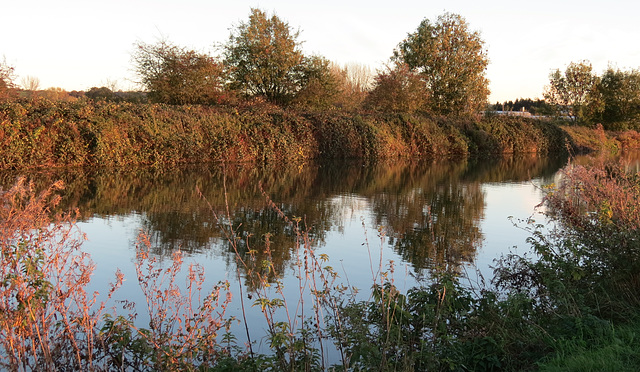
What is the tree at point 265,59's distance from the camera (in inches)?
1465

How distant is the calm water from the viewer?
8.71m

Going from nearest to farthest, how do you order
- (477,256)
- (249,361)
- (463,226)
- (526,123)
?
(249,361) → (477,256) → (463,226) → (526,123)

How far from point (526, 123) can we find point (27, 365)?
4519cm

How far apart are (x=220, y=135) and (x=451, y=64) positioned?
83.9 feet

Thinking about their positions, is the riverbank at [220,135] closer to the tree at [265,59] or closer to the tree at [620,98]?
the tree at [265,59]

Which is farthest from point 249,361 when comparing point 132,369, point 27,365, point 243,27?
point 243,27

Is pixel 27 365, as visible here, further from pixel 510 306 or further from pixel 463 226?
pixel 463 226

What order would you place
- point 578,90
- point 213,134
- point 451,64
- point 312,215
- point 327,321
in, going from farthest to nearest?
1. point 578,90
2. point 451,64
3. point 213,134
4. point 312,215
5. point 327,321

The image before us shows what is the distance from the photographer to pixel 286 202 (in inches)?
595

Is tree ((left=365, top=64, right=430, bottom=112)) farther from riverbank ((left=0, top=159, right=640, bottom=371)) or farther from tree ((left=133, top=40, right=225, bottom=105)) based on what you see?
riverbank ((left=0, top=159, right=640, bottom=371))

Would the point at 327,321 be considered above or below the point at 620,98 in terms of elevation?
below

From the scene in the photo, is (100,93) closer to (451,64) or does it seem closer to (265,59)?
(265,59)

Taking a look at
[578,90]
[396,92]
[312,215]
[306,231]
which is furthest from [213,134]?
[578,90]

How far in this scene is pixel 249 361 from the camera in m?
4.86
